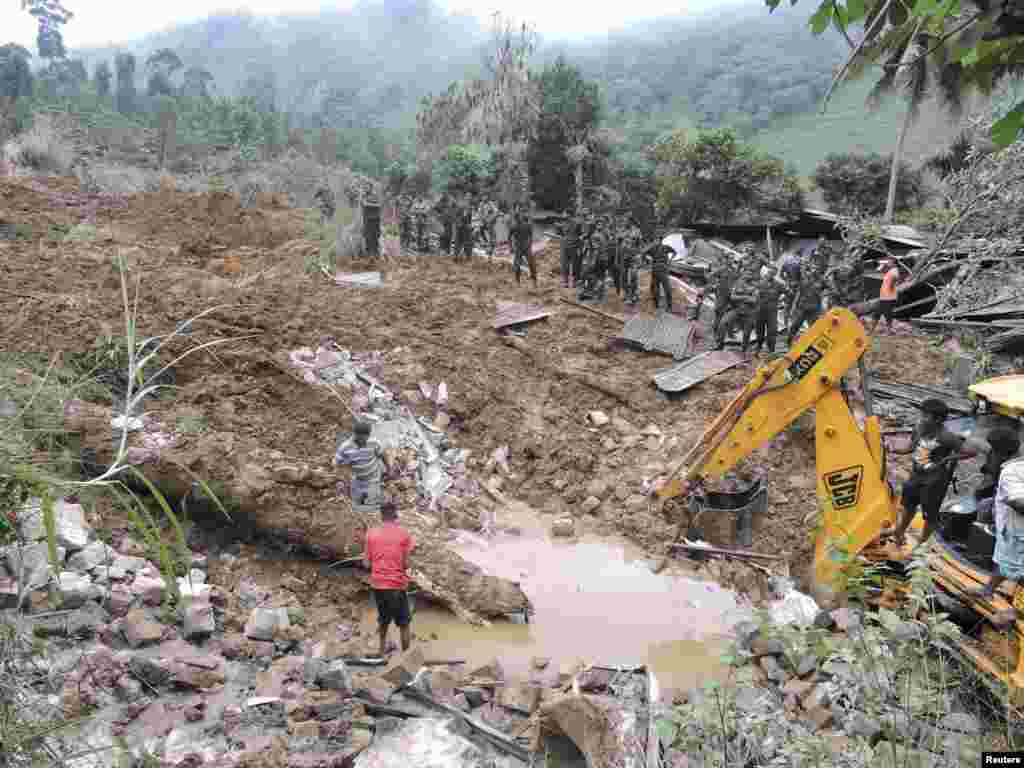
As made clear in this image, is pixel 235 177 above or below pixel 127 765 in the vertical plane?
above

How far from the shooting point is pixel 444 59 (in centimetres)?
12231

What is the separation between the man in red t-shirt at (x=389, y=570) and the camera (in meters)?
5.32

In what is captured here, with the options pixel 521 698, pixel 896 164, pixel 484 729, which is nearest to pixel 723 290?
pixel 521 698

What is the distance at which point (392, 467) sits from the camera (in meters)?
8.21

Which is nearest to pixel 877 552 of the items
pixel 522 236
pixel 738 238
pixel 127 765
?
pixel 127 765

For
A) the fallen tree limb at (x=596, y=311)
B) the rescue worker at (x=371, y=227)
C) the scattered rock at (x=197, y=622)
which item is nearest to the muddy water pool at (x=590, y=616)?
the scattered rock at (x=197, y=622)

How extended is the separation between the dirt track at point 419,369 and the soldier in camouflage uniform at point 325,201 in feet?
27.1

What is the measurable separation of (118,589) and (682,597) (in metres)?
4.49

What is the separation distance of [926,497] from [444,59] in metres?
129

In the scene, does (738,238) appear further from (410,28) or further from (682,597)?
(410,28)

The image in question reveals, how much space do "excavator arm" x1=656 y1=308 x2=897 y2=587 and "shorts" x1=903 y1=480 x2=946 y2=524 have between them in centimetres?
34

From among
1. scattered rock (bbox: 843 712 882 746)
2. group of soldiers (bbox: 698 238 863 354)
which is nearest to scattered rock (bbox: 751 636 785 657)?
scattered rock (bbox: 843 712 882 746)

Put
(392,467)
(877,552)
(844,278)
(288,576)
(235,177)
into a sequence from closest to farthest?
(877,552) → (288,576) → (392,467) → (844,278) → (235,177)

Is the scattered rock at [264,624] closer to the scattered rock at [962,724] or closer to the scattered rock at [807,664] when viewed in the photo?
the scattered rock at [807,664]
